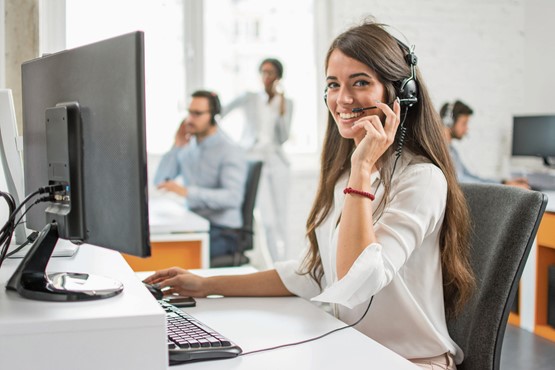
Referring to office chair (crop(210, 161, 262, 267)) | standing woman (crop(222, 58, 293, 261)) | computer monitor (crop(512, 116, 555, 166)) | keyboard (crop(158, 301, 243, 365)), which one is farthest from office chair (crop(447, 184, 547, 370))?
computer monitor (crop(512, 116, 555, 166))

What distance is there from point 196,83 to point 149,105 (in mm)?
403

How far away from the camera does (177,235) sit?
3215mm

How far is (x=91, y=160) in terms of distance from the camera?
3.41 ft

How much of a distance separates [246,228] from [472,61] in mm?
2950

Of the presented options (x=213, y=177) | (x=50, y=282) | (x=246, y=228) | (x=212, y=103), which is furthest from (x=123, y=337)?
(x=212, y=103)

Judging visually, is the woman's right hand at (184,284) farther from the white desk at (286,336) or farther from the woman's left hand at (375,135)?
the woman's left hand at (375,135)

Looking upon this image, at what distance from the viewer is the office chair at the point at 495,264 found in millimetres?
1301

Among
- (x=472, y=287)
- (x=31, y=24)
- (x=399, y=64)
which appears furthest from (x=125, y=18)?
(x=472, y=287)

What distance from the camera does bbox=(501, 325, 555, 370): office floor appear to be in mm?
2957

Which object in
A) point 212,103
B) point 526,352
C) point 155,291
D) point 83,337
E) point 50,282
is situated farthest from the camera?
point 212,103

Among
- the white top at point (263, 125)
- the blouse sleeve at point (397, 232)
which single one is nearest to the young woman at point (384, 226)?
the blouse sleeve at point (397, 232)

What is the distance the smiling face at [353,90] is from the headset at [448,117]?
4086 mm

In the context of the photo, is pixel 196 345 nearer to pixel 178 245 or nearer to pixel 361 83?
pixel 361 83

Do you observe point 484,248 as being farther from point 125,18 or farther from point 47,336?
point 125,18
